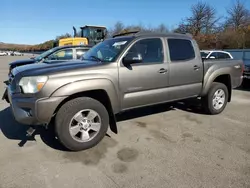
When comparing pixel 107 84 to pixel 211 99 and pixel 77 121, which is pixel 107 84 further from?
pixel 211 99

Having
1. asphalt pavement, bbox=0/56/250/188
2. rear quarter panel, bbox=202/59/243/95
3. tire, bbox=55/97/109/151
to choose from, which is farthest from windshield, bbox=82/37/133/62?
rear quarter panel, bbox=202/59/243/95

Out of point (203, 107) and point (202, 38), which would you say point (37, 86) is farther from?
point (202, 38)

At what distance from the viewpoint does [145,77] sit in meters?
4.16

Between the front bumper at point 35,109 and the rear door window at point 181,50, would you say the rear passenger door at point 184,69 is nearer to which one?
the rear door window at point 181,50

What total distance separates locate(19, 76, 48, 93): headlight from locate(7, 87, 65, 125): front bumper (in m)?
0.13

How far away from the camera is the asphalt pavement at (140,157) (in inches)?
112

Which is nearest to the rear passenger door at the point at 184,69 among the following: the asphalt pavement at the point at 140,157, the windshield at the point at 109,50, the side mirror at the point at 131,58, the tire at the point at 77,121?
the asphalt pavement at the point at 140,157

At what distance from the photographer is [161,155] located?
3514 mm

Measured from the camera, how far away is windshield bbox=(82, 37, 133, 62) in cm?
410

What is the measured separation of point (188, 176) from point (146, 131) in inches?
64.0

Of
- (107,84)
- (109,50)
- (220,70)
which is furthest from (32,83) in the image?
(220,70)

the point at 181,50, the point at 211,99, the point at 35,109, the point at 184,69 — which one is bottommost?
the point at 211,99

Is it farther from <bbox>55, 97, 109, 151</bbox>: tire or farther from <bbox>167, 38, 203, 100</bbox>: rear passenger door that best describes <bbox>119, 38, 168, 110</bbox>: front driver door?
<bbox>55, 97, 109, 151</bbox>: tire

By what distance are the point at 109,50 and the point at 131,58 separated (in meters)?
0.67
